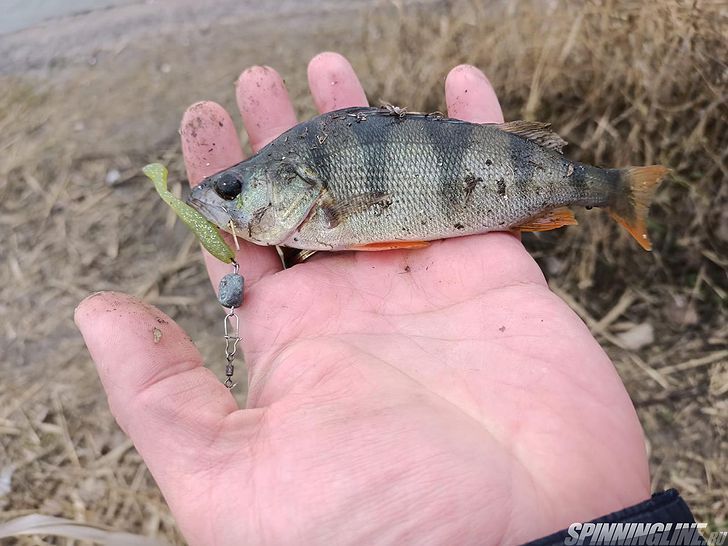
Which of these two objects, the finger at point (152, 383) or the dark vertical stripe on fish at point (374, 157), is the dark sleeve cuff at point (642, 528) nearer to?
the finger at point (152, 383)

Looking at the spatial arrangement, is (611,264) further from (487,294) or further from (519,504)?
(519,504)

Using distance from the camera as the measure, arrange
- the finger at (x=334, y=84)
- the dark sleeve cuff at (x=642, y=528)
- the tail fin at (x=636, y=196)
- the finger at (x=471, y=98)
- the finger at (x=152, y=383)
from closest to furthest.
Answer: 1. the dark sleeve cuff at (x=642, y=528)
2. the finger at (x=152, y=383)
3. the tail fin at (x=636, y=196)
4. the finger at (x=471, y=98)
5. the finger at (x=334, y=84)

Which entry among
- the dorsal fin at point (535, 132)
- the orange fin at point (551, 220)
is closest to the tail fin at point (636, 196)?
the orange fin at point (551, 220)

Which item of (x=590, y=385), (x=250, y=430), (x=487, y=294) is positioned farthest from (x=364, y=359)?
(x=590, y=385)

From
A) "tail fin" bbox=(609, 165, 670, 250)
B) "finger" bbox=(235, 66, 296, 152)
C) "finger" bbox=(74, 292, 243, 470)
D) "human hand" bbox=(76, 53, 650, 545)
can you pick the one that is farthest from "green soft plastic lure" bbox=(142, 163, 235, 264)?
"tail fin" bbox=(609, 165, 670, 250)

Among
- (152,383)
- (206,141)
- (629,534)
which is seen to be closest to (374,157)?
(206,141)

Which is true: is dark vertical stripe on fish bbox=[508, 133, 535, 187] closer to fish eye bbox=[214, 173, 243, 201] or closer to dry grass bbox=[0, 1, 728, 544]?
dry grass bbox=[0, 1, 728, 544]

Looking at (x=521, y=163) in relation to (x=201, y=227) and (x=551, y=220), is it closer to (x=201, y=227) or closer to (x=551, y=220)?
(x=551, y=220)
